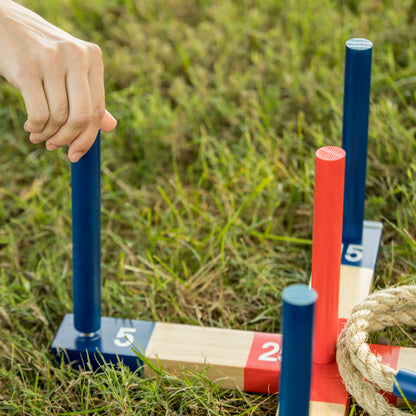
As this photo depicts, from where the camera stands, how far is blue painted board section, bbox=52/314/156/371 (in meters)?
1.71

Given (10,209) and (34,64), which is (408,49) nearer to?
(10,209)

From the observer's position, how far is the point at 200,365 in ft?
5.53

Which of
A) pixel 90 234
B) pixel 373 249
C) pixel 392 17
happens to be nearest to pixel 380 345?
pixel 373 249

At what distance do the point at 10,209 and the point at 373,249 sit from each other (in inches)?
45.6

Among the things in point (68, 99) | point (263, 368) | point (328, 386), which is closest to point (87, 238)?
point (68, 99)

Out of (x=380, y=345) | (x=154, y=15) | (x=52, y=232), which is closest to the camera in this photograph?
(x=380, y=345)

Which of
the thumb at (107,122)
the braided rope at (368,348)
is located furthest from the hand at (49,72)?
the braided rope at (368,348)

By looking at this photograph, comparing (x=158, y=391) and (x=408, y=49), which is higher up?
(x=408, y=49)

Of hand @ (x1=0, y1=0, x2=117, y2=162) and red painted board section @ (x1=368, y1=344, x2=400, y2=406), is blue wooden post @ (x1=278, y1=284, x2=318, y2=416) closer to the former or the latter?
red painted board section @ (x1=368, y1=344, x2=400, y2=406)

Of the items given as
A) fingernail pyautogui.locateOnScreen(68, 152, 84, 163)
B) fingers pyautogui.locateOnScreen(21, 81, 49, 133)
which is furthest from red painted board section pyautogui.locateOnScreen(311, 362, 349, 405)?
fingers pyautogui.locateOnScreen(21, 81, 49, 133)

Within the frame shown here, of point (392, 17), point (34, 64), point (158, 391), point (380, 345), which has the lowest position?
point (158, 391)

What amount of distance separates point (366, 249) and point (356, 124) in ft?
1.11

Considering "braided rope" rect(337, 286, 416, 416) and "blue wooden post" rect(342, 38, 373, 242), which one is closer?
"braided rope" rect(337, 286, 416, 416)

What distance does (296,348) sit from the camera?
48.2 inches
